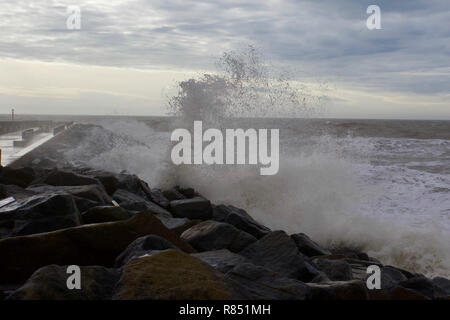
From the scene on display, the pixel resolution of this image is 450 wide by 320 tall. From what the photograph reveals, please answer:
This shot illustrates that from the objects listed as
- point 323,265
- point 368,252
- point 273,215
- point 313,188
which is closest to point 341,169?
point 313,188

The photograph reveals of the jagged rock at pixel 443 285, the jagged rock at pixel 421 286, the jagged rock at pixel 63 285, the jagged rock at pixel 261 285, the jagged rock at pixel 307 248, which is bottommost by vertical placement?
the jagged rock at pixel 443 285

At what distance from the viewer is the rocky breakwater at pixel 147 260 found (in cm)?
237

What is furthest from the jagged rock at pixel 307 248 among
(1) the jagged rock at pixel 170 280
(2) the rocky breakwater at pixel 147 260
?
(1) the jagged rock at pixel 170 280

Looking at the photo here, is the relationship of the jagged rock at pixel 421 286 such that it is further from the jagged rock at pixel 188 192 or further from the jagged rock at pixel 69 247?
the jagged rock at pixel 188 192

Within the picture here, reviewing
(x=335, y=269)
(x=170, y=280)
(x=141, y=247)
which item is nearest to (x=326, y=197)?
(x=335, y=269)

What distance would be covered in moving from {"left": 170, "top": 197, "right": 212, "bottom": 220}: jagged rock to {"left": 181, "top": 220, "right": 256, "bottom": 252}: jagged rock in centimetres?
155

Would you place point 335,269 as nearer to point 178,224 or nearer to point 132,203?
point 178,224

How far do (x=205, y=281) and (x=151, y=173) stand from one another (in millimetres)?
7424

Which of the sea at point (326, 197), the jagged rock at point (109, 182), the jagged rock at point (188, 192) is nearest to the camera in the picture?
the jagged rock at point (109, 182)

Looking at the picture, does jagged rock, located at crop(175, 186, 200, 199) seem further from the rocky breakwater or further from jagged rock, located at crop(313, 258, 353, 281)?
jagged rock, located at crop(313, 258, 353, 281)

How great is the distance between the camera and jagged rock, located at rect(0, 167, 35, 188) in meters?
5.86

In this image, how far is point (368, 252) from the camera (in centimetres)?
723

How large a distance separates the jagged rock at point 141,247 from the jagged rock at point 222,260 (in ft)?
0.80
